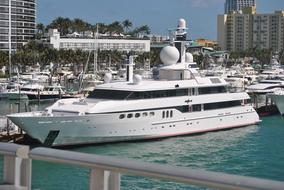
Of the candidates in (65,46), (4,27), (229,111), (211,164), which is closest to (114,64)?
(65,46)

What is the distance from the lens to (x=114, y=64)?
135 metres

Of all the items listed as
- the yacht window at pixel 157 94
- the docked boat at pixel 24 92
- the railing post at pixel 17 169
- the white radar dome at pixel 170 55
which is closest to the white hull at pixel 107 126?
the yacht window at pixel 157 94

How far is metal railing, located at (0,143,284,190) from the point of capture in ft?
11.1

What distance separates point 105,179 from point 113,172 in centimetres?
7

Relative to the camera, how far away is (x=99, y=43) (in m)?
147

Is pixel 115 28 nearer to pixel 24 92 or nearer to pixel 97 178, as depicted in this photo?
pixel 24 92

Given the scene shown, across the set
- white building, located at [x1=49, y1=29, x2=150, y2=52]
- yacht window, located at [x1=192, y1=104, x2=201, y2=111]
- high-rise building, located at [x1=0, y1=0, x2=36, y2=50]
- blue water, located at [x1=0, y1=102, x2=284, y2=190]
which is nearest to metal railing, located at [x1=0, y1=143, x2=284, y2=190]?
blue water, located at [x1=0, y1=102, x2=284, y2=190]

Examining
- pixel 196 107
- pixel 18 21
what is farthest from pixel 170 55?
pixel 18 21

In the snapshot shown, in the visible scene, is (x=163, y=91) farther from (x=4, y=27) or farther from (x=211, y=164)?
(x=4, y=27)

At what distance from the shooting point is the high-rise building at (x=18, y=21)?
142625 mm

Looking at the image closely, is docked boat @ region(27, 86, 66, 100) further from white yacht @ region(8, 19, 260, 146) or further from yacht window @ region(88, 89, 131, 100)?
yacht window @ region(88, 89, 131, 100)

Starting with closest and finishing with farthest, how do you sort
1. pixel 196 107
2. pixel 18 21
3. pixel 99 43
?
pixel 196 107 < pixel 99 43 < pixel 18 21

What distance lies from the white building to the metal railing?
131m

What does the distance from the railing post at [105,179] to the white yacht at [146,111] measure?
94.1 feet
